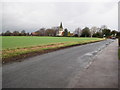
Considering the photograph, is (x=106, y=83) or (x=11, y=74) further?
(x=11, y=74)

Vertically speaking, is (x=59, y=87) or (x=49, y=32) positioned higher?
(x=49, y=32)

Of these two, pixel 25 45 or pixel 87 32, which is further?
pixel 87 32

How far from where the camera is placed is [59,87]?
12.0 feet

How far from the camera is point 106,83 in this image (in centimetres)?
404

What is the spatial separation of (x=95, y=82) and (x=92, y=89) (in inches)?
23.9

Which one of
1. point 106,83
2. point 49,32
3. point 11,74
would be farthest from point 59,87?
point 49,32

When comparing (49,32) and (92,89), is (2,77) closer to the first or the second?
(92,89)

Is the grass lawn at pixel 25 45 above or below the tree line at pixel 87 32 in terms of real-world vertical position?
below

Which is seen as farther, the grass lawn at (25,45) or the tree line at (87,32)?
the tree line at (87,32)

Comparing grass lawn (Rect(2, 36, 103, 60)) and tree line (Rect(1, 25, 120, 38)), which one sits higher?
tree line (Rect(1, 25, 120, 38))

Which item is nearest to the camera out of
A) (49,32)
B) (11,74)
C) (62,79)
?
(62,79)

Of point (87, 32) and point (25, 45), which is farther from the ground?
point (87, 32)

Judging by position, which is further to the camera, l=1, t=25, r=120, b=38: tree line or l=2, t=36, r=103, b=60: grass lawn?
l=1, t=25, r=120, b=38: tree line

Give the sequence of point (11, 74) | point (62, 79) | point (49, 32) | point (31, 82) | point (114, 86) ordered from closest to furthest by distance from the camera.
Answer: point (114, 86) → point (31, 82) → point (62, 79) → point (11, 74) → point (49, 32)
